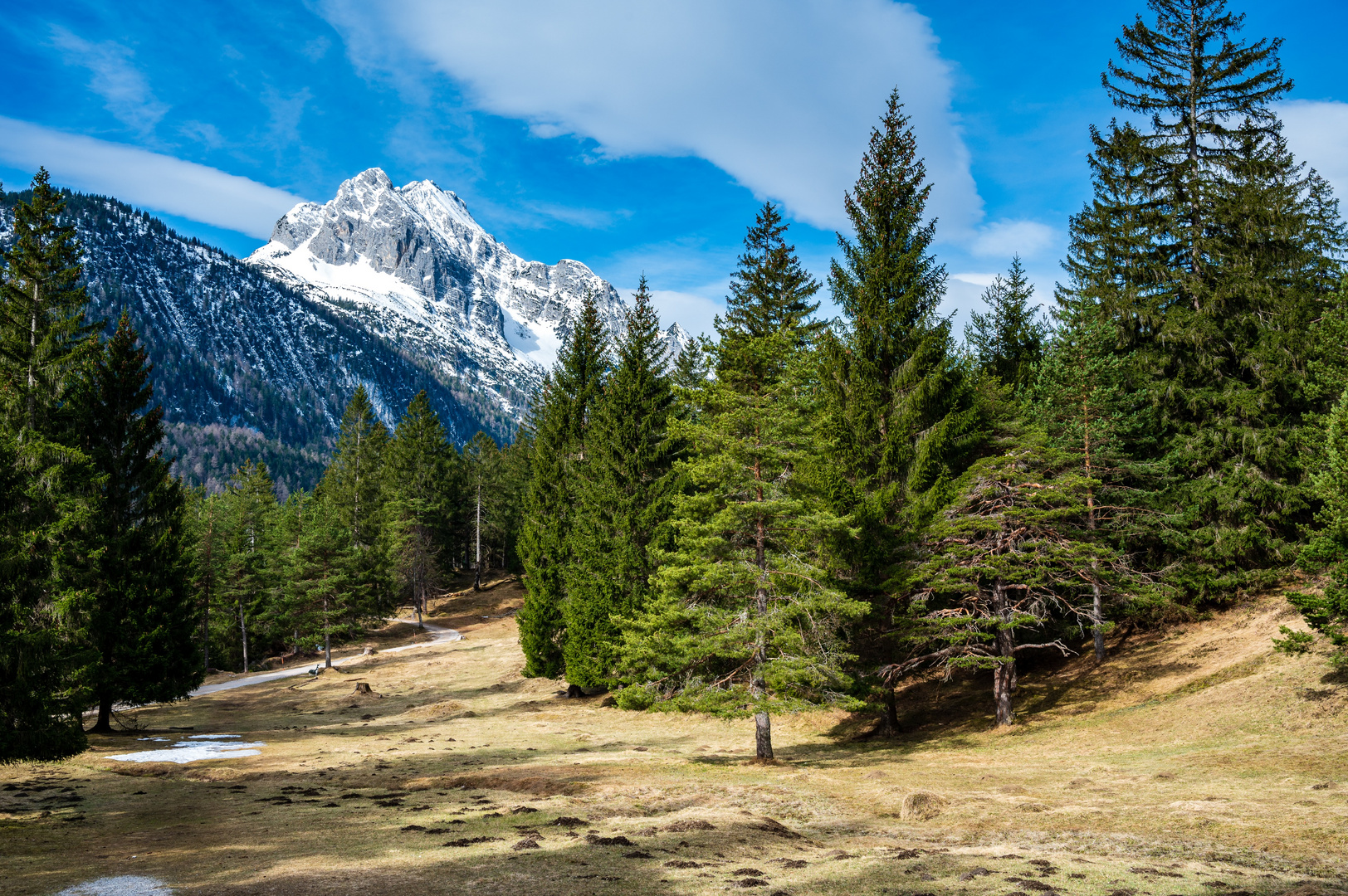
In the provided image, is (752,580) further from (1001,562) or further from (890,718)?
(890,718)

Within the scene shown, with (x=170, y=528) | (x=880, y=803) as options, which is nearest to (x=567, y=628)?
(x=170, y=528)

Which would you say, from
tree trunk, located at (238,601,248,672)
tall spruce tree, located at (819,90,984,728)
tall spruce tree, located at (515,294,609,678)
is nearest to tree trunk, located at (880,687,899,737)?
tall spruce tree, located at (819,90,984,728)

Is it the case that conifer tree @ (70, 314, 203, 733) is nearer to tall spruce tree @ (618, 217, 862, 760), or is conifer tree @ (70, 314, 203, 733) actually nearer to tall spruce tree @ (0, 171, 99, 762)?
tall spruce tree @ (0, 171, 99, 762)

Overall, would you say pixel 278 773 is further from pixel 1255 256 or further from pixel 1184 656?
pixel 1255 256

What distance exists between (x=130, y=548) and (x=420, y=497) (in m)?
41.3

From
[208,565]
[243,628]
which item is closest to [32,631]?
[208,565]

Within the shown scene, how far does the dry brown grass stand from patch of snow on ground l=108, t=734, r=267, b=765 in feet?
2.74

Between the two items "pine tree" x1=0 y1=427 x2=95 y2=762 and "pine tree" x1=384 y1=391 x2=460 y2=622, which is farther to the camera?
"pine tree" x1=384 y1=391 x2=460 y2=622

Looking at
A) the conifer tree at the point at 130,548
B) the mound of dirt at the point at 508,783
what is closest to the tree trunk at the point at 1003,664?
the mound of dirt at the point at 508,783

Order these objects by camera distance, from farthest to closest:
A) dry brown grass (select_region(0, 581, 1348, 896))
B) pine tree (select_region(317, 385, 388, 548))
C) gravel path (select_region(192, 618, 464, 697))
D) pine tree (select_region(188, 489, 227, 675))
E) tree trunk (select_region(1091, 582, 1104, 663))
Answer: pine tree (select_region(317, 385, 388, 548))
pine tree (select_region(188, 489, 227, 675))
gravel path (select_region(192, 618, 464, 697))
tree trunk (select_region(1091, 582, 1104, 663))
dry brown grass (select_region(0, 581, 1348, 896))

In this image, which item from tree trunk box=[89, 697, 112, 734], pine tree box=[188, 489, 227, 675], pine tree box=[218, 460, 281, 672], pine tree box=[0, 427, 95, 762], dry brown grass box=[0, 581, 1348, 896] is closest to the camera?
dry brown grass box=[0, 581, 1348, 896]

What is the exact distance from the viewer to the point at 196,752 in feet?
73.0

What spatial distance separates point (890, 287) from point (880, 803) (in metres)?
19.2

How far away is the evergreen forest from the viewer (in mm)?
19703
